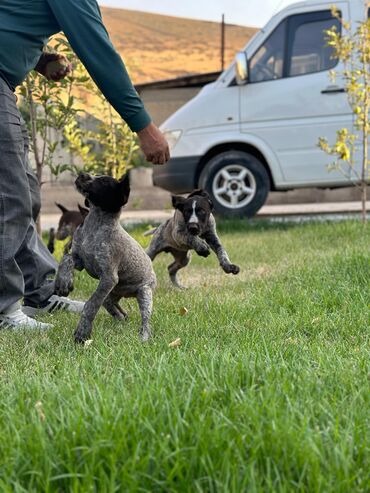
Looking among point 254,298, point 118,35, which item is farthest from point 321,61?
point 118,35

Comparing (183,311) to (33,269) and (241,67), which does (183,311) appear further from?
(241,67)

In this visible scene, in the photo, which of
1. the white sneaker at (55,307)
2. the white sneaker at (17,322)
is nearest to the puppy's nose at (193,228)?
the white sneaker at (55,307)

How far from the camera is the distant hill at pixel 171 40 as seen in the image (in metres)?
28.7

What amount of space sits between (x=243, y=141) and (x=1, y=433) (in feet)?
27.1

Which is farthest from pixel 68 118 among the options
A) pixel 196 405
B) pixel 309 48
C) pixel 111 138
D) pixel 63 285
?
pixel 196 405

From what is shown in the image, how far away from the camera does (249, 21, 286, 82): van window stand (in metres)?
9.70

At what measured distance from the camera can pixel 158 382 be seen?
2.25 meters

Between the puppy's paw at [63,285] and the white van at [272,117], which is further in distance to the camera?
the white van at [272,117]

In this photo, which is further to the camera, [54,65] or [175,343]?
[54,65]

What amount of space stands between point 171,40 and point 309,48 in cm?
2479

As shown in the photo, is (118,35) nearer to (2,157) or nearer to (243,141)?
(243,141)

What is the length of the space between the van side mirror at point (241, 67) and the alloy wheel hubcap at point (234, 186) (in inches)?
46.8

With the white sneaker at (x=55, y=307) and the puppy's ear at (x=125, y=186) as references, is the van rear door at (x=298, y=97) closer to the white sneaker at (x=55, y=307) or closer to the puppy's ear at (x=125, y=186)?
the white sneaker at (x=55, y=307)

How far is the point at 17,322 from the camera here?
3975 mm
